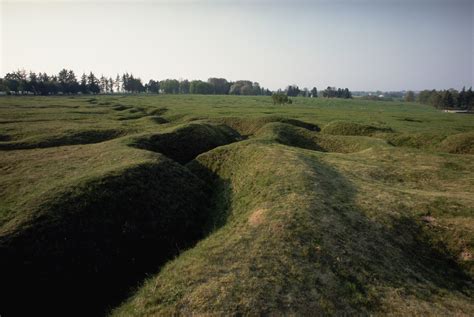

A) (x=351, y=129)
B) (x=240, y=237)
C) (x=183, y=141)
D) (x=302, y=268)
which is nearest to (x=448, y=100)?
(x=351, y=129)

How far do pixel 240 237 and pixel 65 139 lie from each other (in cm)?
4101

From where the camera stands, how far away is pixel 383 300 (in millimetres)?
13375

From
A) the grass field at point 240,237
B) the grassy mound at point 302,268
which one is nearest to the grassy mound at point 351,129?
the grass field at point 240,237

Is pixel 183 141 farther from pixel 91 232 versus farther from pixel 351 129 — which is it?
pixel 351 129

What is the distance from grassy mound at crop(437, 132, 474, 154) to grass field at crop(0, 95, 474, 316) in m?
16.5

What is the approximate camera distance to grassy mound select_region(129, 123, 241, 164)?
41625 mm

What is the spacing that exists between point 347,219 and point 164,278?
41.2 feet

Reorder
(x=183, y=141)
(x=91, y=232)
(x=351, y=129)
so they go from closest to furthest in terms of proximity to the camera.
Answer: (x=91, y=232)
(x=183, y=141)
(x=351, y=129)

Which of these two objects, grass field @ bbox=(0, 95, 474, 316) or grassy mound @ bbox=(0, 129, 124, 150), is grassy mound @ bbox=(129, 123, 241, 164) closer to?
grass field @ bbox=(0, 95, 474, 316)

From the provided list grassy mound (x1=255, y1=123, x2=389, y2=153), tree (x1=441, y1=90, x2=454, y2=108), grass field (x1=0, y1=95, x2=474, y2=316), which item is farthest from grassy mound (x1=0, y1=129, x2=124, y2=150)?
tree (x1=441, y1=90, x2=454, y2=108)

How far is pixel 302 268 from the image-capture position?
1473 cm

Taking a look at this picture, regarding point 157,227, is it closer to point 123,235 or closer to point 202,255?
point 123,235

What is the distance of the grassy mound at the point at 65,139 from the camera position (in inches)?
1699

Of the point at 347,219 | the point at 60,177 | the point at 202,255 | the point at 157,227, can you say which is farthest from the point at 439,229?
the point at 60,177
